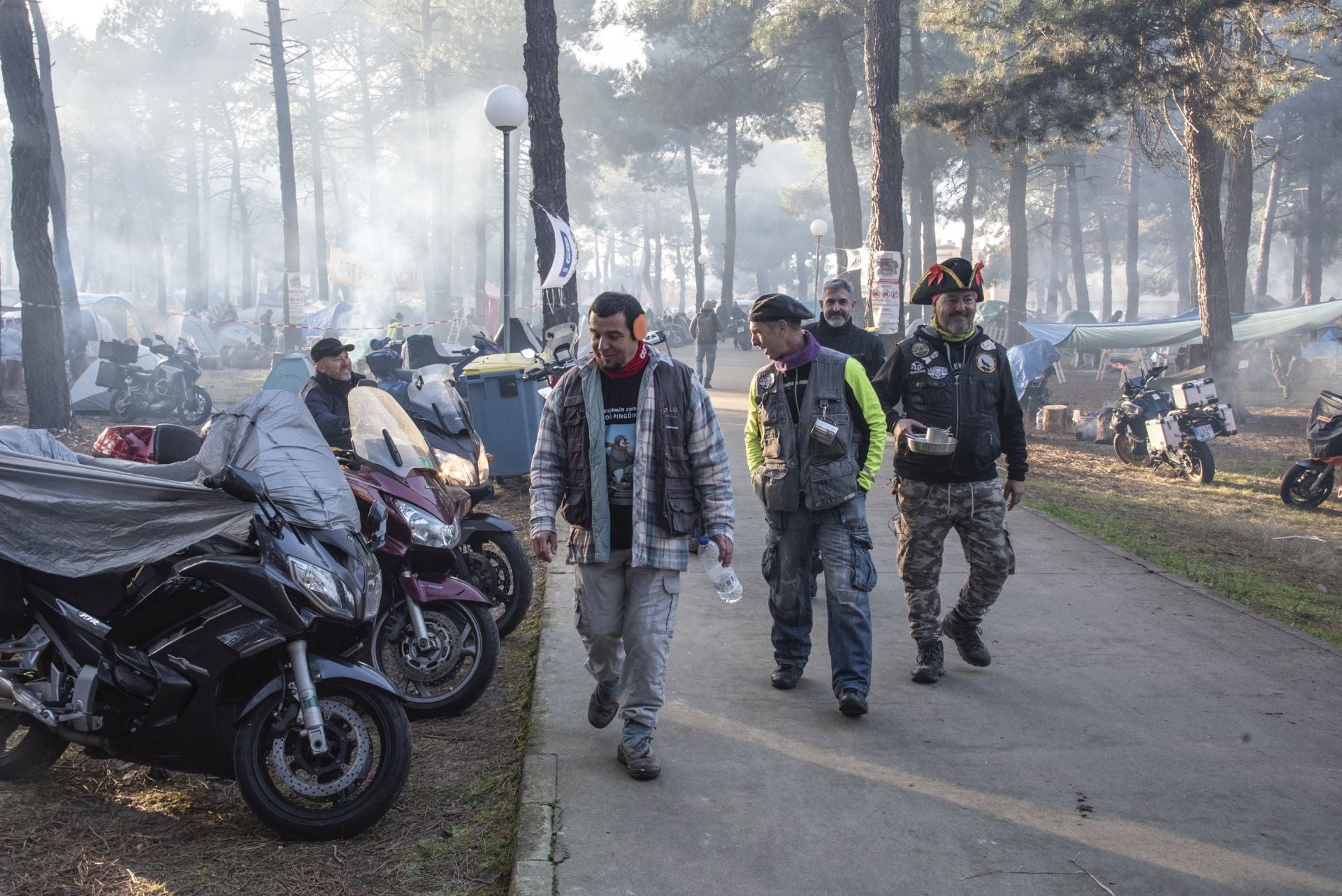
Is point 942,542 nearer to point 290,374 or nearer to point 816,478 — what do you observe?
point 816,478

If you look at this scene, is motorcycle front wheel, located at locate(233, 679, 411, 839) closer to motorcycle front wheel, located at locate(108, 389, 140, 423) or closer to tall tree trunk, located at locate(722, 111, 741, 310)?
motorcycle front wheel, located at locate(108, 389, 140, 423)

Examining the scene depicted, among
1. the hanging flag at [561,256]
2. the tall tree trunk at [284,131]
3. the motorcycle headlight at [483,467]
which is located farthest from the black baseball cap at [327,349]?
the tall tree trunk at [284,131]

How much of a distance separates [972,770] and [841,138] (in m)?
27.2

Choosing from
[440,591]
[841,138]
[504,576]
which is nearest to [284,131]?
[841,138]

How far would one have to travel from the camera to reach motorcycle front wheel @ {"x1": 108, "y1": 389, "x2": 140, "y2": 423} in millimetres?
16281

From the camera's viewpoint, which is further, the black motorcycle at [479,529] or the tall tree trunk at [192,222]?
the tall tree trunk at [192,222]

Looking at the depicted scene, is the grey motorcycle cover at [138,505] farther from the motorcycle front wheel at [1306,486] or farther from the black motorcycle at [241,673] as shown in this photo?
the motorcycle front wheel at [1306,486]

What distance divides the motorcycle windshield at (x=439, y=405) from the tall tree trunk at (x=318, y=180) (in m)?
35.9

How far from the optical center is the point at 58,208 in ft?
74.0

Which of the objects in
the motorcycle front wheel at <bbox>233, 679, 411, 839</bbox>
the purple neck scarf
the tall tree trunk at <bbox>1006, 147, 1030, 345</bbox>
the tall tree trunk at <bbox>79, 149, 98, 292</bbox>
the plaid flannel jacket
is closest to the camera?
the motorcycle front wheel at <bbox>233, 679, 411, 839</bbox>

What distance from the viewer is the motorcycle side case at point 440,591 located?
15.0ft

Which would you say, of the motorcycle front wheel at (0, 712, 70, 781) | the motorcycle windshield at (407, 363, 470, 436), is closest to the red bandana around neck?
the motorcycle front wheel at (0, 712, 70, 781)

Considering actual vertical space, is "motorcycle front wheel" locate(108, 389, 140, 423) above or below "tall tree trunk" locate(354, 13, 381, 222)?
below

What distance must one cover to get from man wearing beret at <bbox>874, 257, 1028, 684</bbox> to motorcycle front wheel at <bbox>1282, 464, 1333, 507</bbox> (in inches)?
274
